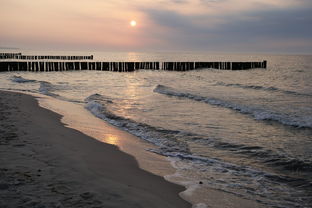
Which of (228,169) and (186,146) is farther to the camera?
(186,146)

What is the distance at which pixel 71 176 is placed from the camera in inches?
176

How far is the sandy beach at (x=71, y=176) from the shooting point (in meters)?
3.67

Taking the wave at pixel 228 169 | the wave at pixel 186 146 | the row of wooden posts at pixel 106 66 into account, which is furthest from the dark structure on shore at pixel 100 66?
the wave at pixel 228 169

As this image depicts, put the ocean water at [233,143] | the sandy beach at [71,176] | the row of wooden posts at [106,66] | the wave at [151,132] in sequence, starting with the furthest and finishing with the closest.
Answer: the row of wooden posts at [106,66] → the wave at [151,132] → the ocean water at [233,143] → the sandy beach at [71,176]

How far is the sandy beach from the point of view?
367 cm

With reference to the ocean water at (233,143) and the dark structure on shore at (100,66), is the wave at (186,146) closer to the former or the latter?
the ocean water at (233,143)

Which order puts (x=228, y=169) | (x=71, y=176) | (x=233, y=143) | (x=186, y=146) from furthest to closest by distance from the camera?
(x=233, y=143)
(x=186, y=146)
(x=228, y=169)
(x=71, y=176)

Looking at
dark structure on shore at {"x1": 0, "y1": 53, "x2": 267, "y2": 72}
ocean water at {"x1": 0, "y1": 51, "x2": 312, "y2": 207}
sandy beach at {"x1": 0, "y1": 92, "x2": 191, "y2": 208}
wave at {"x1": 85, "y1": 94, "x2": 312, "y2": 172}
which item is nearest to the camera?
sandy beach at {"x1": 0, "y1": 92, "x2": 191, "y2": 208}

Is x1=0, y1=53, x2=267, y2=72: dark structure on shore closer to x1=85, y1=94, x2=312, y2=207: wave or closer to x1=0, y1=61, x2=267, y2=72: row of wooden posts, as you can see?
x1=0, y1=61, x2=267, y2=72: row of wooden posts

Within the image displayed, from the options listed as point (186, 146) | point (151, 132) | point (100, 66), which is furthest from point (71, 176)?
point (100, 66)

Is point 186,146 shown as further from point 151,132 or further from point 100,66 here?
point 100,66

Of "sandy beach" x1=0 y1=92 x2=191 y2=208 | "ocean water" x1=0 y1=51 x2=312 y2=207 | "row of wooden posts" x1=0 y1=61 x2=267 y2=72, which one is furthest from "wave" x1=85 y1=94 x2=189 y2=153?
"row of wooden posts" x1=0 y1=61 x2=267 y2=72

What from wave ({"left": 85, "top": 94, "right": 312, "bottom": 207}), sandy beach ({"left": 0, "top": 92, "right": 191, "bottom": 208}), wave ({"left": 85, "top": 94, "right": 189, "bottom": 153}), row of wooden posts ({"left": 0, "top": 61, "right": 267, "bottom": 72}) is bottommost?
wave ({"left": 85, "top": 94, "right": 312, "bottom": 207})

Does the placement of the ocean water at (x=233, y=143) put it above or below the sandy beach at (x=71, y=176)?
below
